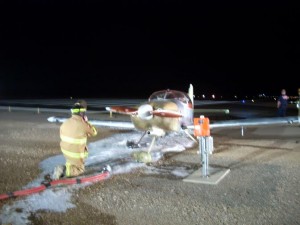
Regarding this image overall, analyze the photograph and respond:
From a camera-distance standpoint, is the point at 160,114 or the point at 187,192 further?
the point at 160,114

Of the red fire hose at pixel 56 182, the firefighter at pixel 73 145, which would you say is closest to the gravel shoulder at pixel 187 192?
Answer: the red fire hose at pixel 56 182

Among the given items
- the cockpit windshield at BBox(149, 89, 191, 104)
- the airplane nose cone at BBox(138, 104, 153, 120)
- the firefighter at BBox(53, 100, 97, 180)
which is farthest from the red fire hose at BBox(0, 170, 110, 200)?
the cockpit windshield at BBox(149, 89, 191, 104)

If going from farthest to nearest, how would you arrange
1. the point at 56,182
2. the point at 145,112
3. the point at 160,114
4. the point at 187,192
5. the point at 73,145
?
the point at 160,114, the point at 145,112, the point at 73,145, the point at 56,182, the point at 187,192

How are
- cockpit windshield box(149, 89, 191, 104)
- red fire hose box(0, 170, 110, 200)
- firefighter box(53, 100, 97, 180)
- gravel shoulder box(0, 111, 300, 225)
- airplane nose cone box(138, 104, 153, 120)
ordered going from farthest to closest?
cockpit windshield box(149, 89, 191, 104)
airplane nose cone box(138, 104, 153, 120)
firefighter box(53, 100, 97, 180)
red fire hose box(0, 170, 110, 200)
gravel shoulder box(0, 111, 300, 225)

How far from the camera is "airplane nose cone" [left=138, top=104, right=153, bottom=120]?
36.8ft

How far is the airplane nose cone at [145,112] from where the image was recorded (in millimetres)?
11203

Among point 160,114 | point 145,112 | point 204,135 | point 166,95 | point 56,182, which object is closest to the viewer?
point 56,182

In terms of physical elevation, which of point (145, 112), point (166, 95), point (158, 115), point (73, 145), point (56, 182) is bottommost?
point (56, 182)

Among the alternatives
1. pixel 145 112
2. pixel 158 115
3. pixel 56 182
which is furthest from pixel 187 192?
pixel 158 115

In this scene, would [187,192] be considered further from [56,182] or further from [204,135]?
[56,182]

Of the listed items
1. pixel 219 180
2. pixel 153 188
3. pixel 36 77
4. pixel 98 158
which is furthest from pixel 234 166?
pixel 36 77

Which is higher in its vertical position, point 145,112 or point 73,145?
point 145,112

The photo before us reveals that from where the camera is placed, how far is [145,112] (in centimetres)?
1120

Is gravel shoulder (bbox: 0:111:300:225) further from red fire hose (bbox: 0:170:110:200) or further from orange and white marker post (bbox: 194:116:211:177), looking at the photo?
orange and white marker post (bbox: 194:116:211:177)
